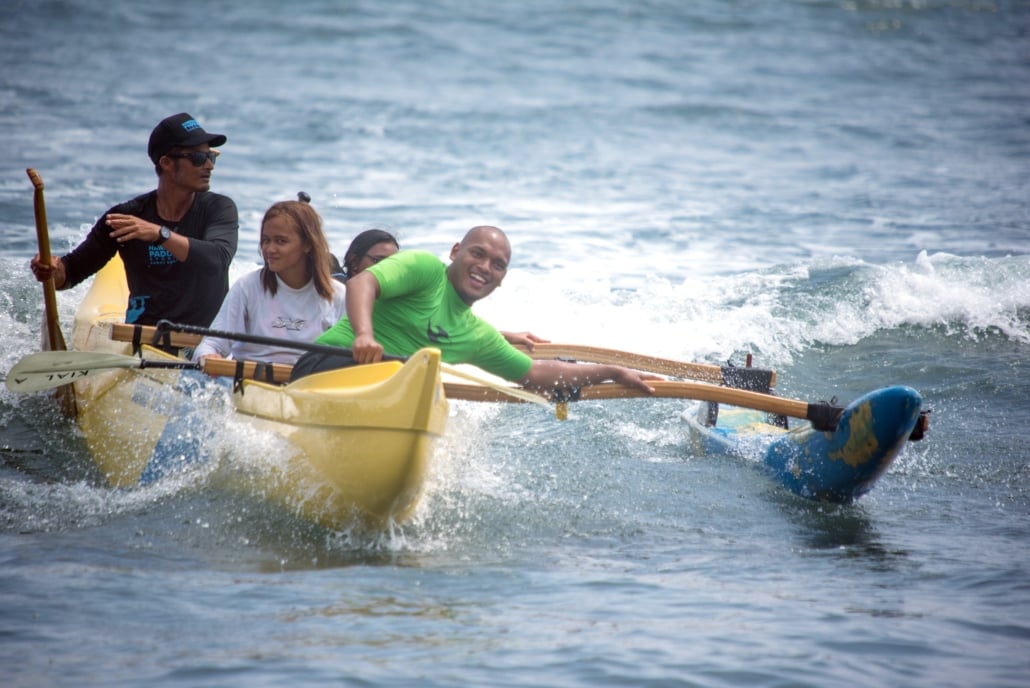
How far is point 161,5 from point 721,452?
2074 cm

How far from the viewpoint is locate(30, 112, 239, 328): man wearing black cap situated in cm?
539

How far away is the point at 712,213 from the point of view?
45.5 ft

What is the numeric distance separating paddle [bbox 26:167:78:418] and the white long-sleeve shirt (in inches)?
41.7

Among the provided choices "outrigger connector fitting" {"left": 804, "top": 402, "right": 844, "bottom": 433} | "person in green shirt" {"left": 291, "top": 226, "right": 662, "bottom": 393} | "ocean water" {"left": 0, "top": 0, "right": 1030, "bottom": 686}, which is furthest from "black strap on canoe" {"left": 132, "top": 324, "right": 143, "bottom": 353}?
"outrigger connector fitting" {"left": 804, "top": 402, "right": 844, "bottom": 433}

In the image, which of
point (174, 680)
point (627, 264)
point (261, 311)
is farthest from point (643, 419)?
point (627, 264)

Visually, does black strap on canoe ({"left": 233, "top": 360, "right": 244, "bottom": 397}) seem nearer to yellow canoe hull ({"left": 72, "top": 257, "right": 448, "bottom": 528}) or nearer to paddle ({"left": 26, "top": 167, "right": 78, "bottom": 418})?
yellow canoe hull ({"left": 72, "top": 257, "right": 448, "bottom": 528})

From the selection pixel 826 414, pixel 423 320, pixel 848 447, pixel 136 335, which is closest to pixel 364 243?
pixel 136 335

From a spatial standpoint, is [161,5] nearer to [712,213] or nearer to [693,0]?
[693,0]

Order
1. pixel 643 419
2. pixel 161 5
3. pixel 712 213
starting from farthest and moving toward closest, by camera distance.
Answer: pixel 161 5 < pixel 712 213 < pixel 643 419

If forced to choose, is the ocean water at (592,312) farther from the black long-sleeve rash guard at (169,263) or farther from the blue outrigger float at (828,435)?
the black long-sleeve rash guard at (169,263)

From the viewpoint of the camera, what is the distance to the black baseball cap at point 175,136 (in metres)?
5.36

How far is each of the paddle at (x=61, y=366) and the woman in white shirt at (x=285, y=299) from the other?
318 mm

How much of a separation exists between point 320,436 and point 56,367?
66.8 inches

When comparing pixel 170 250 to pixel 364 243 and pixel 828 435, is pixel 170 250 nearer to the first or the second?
pixel 364 243
